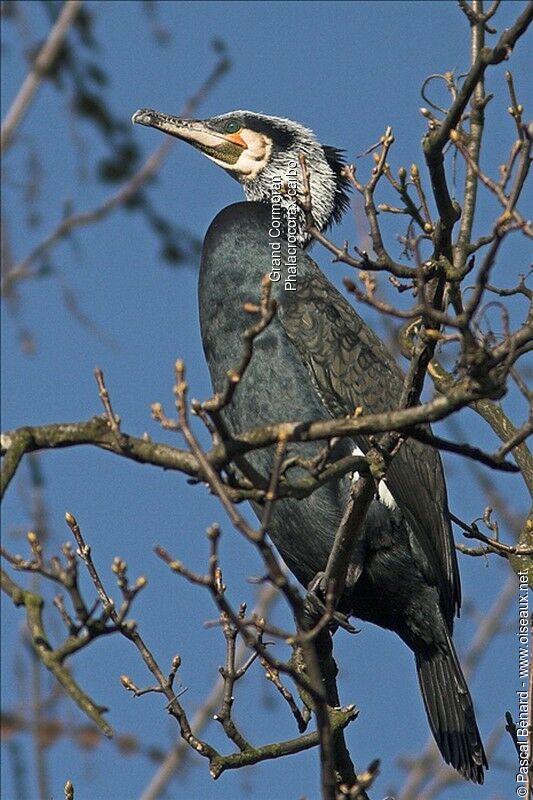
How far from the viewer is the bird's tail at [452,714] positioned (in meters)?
5.02

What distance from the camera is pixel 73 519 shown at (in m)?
3.70

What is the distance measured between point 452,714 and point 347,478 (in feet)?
3.10

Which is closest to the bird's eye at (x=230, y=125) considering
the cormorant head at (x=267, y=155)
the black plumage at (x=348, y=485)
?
the cormorant head at (x=267, y=155)

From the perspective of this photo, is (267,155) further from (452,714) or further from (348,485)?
(452,714)

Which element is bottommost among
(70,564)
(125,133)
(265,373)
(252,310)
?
(70,564)

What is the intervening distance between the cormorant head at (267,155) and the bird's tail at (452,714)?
2186mm

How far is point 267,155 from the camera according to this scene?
6348mm

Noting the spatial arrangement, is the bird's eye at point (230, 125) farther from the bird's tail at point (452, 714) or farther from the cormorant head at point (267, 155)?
the bird's tail at point (452, 714)

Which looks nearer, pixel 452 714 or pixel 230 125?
pixel 452 714

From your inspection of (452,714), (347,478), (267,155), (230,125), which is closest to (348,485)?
(347,478)

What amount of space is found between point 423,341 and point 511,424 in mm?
1610

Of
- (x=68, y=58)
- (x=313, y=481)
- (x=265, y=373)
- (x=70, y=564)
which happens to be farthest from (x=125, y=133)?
(x=70, y=564)

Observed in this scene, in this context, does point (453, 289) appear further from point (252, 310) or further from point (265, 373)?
point (265, 373)

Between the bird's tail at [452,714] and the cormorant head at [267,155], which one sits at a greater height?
the cormorant head at [267,155]
